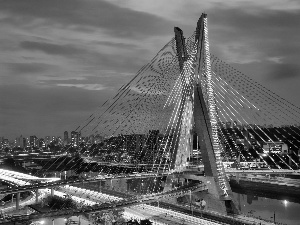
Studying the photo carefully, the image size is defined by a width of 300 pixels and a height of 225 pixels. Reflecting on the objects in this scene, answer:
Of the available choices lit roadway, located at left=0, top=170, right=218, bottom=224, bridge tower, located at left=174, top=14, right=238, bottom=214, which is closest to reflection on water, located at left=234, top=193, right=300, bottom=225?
bridge tower, located at left=174, top=14, right=238, bottom=214

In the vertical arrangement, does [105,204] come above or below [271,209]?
above

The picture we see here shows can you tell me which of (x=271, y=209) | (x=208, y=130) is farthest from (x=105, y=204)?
(x=271, y=209)

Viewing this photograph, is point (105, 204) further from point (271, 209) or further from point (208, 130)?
point (271, 209)

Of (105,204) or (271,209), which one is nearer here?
(105,204)

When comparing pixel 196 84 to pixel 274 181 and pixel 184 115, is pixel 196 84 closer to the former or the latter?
pixel 184 115

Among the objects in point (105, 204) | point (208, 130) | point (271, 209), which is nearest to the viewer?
point (105, 204)

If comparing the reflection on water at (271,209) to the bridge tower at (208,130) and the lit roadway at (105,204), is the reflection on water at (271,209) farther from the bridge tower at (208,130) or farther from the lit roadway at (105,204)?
the lit roadway at (105,204)

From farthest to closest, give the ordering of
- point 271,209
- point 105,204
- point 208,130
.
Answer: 1. point 271,209
2. point 208,130
3. point 105,204

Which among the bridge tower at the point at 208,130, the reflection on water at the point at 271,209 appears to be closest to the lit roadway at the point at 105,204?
the bridge tower at the point at 208,130

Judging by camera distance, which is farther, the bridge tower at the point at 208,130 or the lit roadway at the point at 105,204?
the bridge tower at the point at 208,130

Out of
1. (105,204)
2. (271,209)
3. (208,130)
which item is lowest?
(271,209)
